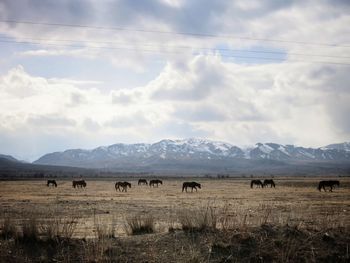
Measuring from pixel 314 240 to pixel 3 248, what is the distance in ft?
31.2

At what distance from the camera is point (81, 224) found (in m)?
21.6

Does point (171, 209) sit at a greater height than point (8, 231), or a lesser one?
lesser

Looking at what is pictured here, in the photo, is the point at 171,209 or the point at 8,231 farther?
the point at 171,209

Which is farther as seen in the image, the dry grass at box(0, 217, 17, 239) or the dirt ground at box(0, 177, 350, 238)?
the dirt ground at box(0, 177, 350, 238)

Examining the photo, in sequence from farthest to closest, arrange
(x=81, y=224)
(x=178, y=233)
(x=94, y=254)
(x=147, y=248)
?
(x=81, y=224), (x=178, y=233), (x=147, y=248), (x=94, y=254)

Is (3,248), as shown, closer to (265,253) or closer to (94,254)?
(94,254)

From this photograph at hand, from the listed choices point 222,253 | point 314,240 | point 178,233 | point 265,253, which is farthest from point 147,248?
point 314,240

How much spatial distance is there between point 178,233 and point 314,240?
4.27 metres

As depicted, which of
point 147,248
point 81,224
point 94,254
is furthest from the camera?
point 81,224

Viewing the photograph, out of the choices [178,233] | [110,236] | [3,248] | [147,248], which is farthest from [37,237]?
[178,233]

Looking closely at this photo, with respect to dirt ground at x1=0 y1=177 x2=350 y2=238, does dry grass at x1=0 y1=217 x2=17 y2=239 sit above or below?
above

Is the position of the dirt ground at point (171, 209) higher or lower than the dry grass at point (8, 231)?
lower

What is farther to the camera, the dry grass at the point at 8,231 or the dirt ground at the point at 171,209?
the dirt ground at the point at 171,209

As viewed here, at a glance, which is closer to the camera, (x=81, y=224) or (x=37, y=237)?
(x=37, y=237)
